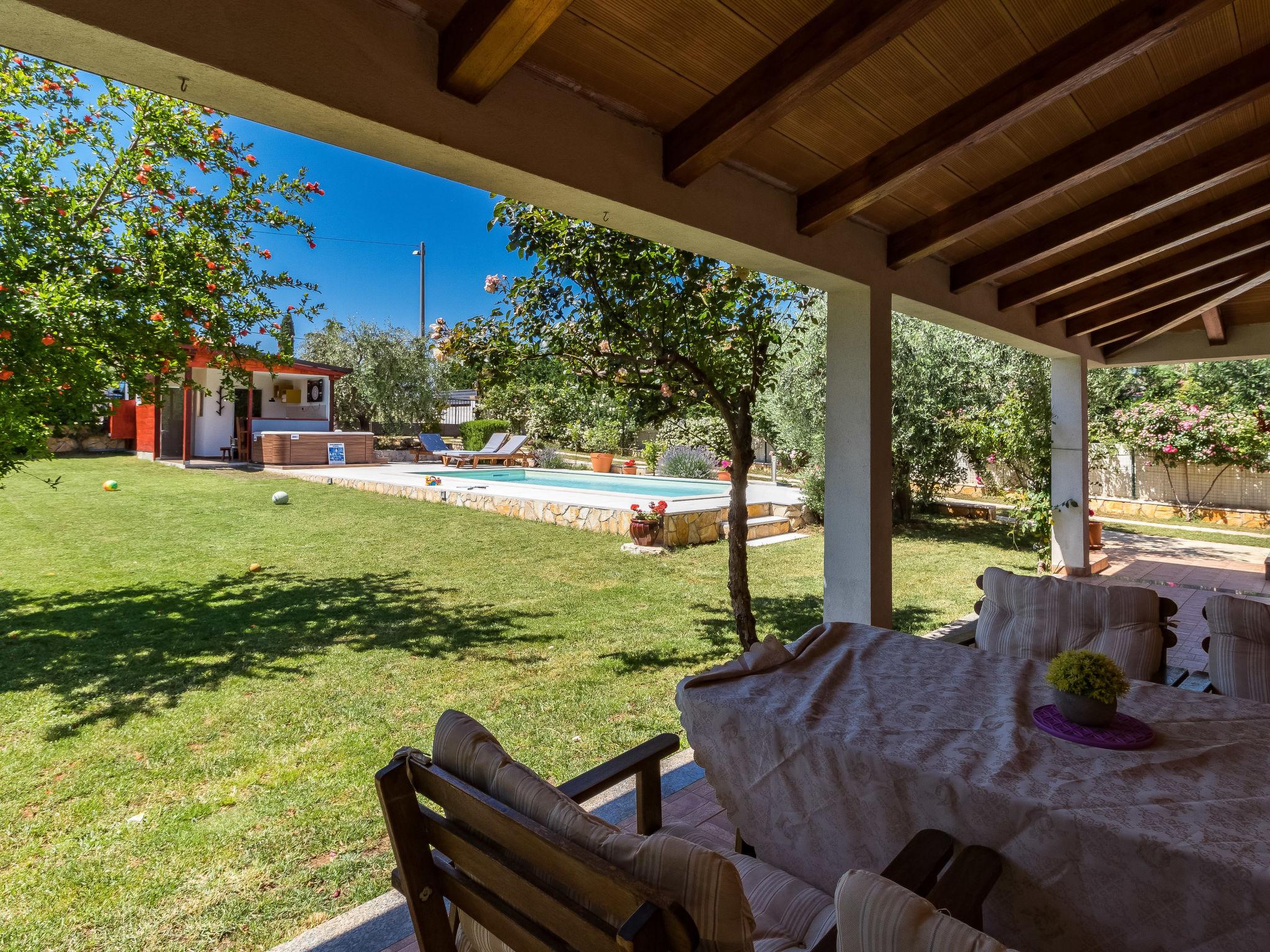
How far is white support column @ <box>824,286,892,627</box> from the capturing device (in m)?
3.39

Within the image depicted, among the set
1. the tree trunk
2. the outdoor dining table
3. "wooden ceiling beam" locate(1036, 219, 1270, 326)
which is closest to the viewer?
the outdoor dining table

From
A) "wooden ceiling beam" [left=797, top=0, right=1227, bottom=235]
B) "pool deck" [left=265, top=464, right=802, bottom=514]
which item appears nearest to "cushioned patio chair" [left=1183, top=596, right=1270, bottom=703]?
"wooden ceiling beam" [left=797, top=0, right=1227, bottom=235]

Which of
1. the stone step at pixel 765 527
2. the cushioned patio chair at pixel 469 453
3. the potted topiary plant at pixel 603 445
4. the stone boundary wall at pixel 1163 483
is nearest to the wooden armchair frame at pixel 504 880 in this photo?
the stone step at pixel 765 527

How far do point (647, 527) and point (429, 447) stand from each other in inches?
562

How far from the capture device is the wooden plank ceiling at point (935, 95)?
6.01 feet

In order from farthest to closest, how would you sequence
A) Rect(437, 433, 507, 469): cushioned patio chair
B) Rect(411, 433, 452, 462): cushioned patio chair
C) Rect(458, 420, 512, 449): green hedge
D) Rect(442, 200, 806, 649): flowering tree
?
Rect(458, 420, 512, 449): green hedge
Rect(411, 433, 452, 462): cushioned patio chair
Rect(437, 433, 507, 469): cushioned patio chair
Rect(442, 200, 806, 649): flowering tree

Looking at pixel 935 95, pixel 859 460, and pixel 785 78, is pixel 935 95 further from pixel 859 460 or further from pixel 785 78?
pixel 859 460

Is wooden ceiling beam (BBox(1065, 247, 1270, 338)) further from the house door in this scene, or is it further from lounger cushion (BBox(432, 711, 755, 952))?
the house door

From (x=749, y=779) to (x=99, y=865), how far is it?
2.33m

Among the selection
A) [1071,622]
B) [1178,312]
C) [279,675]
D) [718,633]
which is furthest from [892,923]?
[1178,312]

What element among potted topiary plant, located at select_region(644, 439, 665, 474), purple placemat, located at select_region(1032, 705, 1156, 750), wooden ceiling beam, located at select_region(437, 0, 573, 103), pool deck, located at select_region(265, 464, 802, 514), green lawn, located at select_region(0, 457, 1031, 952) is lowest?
green lawn, located at select_region(0, 457, 1031, 952)

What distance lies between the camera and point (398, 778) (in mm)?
1177

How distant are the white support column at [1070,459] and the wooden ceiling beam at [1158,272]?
3.75 ft

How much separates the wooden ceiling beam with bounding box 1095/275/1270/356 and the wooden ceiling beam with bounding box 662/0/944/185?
453cm
